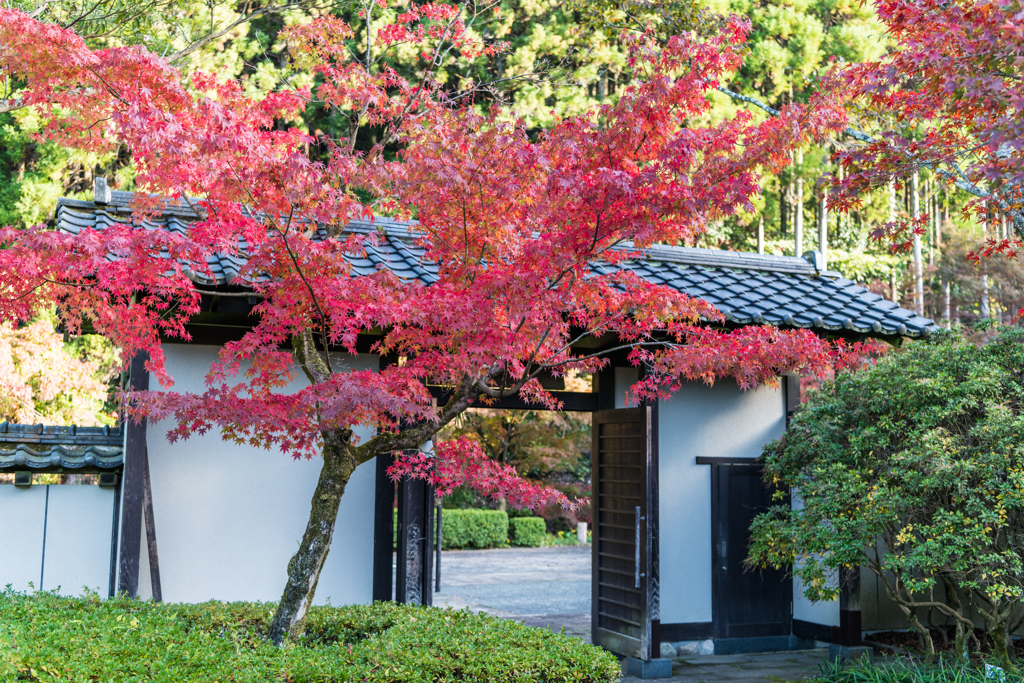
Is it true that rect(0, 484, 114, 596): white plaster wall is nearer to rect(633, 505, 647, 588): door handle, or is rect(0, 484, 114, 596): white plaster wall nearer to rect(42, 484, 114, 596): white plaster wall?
rect(42, 484, 114, 596): white plaster wall

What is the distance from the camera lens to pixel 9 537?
20.7 ft

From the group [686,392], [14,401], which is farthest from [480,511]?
[686,392]

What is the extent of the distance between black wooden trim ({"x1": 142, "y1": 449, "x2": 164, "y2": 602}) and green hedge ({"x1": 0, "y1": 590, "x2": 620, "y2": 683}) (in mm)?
1013

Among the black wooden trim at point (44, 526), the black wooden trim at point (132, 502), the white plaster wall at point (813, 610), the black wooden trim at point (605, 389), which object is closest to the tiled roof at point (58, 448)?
the black wooden trim at point (132, 502)

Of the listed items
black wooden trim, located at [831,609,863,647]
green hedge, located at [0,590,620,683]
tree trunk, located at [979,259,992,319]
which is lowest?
black wooden trim, located at [831,609,863,647]

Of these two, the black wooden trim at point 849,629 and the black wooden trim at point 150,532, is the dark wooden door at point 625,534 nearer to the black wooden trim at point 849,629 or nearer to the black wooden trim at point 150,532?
the black wooden trim at point 849,629

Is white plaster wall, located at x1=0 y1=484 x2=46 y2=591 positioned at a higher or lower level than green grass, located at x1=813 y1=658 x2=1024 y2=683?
higher

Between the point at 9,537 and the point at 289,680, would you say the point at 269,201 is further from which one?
the point at 9,537

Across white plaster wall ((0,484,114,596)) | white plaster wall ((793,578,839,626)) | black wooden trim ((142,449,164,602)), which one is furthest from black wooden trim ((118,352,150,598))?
white plaster wall ((793,578,839,626))

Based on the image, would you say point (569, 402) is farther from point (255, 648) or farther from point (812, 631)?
point (255, 648)

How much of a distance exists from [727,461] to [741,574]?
112cm

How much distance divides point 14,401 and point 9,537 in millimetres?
5837

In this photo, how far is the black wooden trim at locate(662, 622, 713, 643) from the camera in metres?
7.96

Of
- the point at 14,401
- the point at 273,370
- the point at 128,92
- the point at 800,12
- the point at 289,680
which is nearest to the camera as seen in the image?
the point at 289,680
